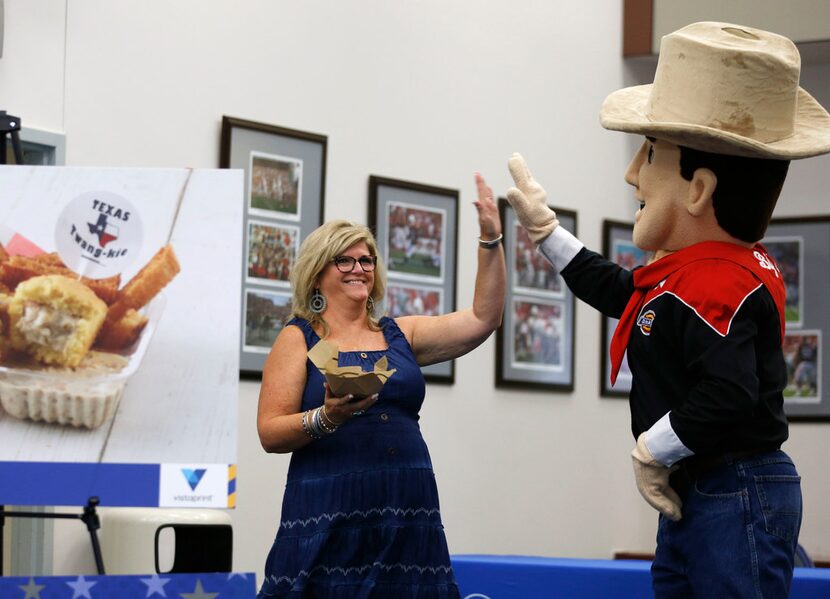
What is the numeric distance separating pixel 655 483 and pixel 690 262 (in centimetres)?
40

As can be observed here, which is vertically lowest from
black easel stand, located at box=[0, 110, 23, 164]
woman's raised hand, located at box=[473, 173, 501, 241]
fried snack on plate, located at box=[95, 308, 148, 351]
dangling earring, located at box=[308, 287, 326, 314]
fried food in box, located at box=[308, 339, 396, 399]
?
fried food in box, located at box=[308, 339, 396, 399]

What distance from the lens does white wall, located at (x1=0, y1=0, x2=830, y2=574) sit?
467cm

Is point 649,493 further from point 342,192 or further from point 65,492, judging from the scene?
point 342,192

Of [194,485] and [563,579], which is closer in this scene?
[194,485]

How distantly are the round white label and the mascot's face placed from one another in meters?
1.32

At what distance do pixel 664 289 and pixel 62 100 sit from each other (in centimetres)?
285

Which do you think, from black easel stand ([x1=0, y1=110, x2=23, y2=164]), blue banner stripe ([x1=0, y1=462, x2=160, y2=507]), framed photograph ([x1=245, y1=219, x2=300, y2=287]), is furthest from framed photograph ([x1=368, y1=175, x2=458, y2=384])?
blue banner stripe ([x1=0, y1=462, x2=160, y2=507])

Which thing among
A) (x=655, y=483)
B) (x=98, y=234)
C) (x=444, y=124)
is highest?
(x=444, y=124)

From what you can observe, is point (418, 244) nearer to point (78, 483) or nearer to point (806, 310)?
point (806, 310)

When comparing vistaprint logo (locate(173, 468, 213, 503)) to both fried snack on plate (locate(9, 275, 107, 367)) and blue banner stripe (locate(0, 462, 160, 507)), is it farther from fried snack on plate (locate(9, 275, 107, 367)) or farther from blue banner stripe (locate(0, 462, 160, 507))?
fried snack on plate (locate(9, 275, 107, 367))

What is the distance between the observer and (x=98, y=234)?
10.6ft

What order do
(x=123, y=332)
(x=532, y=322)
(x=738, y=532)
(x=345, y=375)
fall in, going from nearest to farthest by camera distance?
1. (x=738, y=532)
2. (x=345, y=375)
3. (x=123, y=332)
4. (x=532, y=322)

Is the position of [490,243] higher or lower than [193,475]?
higher

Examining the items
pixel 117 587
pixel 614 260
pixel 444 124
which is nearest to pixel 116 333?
pixel 117 587
